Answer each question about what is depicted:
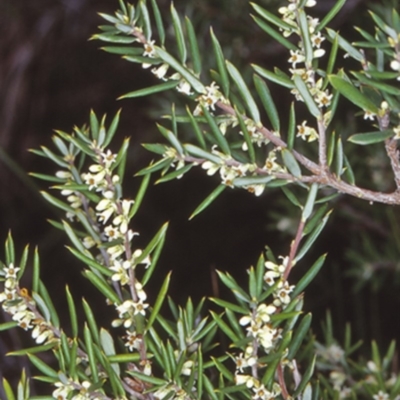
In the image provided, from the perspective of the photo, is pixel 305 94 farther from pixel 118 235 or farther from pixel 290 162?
pixel 118 235

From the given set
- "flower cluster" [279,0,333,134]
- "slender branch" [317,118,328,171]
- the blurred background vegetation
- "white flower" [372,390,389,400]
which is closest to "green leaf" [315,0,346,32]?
"flower cluster" [279,0,333,134]

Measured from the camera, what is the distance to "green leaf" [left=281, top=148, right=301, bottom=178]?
82cm

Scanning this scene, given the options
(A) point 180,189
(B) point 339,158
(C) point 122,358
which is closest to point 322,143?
(B) point 339,158

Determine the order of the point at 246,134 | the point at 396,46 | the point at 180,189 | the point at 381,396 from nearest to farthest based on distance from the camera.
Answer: the point at 396,46 → the point at 246,134 → the point at 381,396 → the point at 180,189

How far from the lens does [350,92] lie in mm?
754

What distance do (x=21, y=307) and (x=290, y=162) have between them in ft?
1.26

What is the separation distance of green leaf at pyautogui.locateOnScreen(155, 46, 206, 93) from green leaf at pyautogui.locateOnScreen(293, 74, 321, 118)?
4.9 inches

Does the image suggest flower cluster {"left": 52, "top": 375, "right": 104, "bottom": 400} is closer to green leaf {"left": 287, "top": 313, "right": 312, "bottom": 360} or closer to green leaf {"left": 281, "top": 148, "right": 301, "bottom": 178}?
green leaf {"left": 287, "top": 313, "right": 312, "bottom": 360}

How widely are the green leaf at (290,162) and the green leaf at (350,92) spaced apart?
0.10 m

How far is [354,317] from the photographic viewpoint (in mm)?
2105

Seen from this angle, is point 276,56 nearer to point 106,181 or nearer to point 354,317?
point 354,317

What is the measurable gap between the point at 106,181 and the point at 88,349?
0.70 ft

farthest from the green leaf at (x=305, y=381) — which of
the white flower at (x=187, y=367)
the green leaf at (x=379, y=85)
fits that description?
the green leaf at (x=379, y=85)

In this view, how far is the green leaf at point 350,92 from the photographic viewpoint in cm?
75
